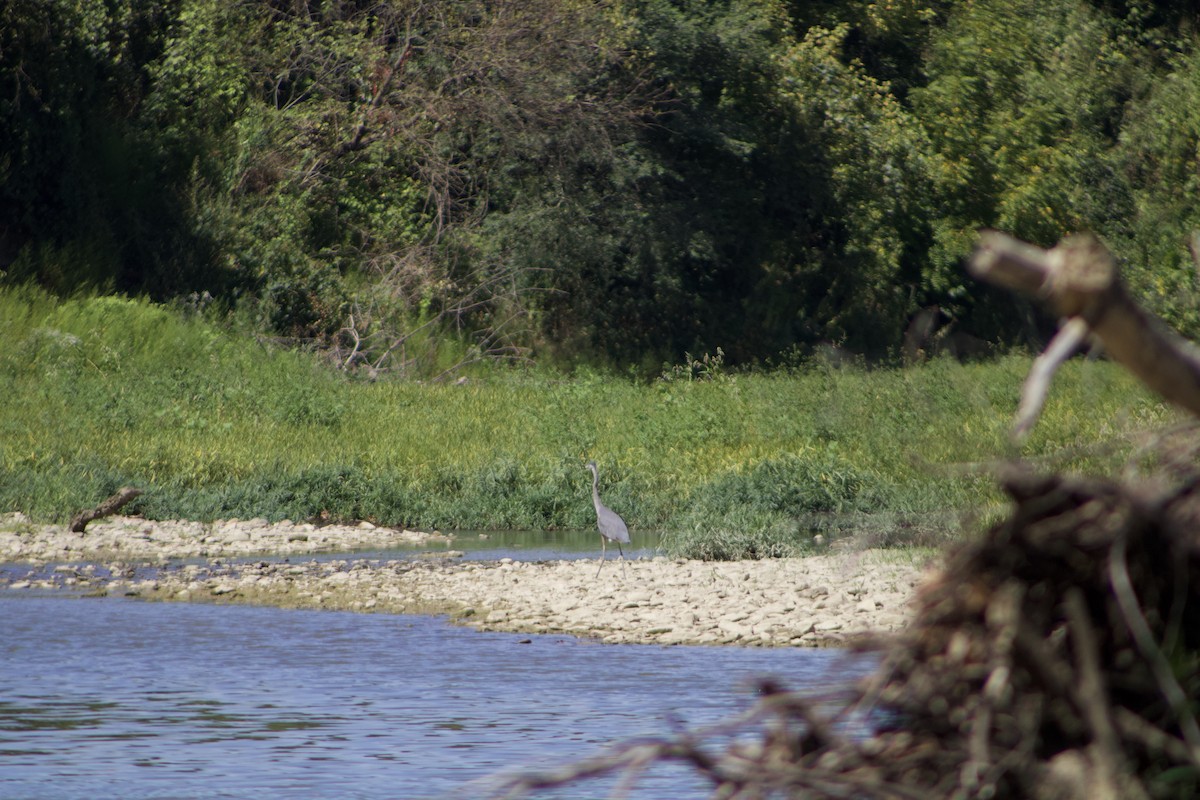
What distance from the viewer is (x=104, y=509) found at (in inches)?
670

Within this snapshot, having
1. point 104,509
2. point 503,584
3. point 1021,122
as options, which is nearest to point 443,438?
point 104,509

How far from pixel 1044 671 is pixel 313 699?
814 cm

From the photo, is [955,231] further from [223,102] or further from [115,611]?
[115,611]

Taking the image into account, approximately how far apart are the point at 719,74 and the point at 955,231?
547cm

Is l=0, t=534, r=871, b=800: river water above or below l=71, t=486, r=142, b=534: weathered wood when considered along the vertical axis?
above

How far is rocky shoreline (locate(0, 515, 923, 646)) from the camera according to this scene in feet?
40.1

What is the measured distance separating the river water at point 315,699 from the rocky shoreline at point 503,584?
41 centimetres

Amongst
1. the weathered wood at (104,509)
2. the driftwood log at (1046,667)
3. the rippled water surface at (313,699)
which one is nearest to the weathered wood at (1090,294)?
the driftwood log at (1046,667)

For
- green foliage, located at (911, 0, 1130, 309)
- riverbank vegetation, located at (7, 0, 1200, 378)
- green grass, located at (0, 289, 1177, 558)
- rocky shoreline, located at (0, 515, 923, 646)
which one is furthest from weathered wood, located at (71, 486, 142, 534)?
green foliage, located at (911, 0, 1130, 309)

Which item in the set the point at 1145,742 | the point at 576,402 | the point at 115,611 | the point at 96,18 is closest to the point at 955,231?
the point at 576,402

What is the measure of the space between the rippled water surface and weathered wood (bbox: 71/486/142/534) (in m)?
3.45

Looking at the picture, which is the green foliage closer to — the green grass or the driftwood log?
the green grass

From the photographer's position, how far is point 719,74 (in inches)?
1270

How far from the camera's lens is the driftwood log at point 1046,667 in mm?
2668
